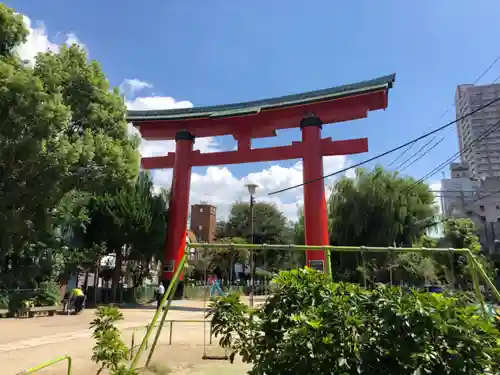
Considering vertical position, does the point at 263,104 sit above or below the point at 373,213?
above

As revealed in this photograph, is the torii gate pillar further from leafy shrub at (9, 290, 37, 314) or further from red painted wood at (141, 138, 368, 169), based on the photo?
leafy shrub at (9, 290, 37, 314)

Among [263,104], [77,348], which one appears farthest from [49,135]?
[263,104]

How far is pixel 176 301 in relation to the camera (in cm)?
2270

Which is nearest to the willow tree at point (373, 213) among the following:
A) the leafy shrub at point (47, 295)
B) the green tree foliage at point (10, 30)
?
the leafy shrub at point (47, 295)

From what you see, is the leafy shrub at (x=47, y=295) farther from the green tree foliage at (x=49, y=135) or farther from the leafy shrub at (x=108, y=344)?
the leafy shrub at (x=108, y=344)

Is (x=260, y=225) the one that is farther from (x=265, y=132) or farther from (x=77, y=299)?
(x=77, y=299)

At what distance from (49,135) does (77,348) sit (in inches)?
254

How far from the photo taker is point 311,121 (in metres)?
19.7

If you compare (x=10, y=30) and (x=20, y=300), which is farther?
(x=20, y=300)

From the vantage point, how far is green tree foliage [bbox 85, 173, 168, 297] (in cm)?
2047

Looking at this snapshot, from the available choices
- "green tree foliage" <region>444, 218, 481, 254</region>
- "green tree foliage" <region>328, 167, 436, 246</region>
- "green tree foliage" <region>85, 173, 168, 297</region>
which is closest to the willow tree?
"green tree foliage" <region>328, 167, 436, 246</region>

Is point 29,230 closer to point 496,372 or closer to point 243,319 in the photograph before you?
point 243,319

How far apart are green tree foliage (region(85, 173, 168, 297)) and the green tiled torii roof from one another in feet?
12.3

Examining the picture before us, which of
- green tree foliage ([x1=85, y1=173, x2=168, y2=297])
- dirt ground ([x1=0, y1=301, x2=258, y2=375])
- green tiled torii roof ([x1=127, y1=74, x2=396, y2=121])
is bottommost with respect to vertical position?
dirt ground ([x1=0, y1=301, x2=258, y2=375])
